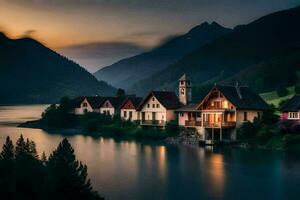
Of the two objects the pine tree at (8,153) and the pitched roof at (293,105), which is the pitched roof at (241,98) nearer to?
the pitched roof at (293,105)

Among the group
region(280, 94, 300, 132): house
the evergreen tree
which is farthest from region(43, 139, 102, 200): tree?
region(280, 94, 300, 132): house

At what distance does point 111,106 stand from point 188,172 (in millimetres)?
52174

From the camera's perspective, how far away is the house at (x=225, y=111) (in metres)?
71.2

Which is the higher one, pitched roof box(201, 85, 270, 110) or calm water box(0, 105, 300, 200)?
pitched roof box(201, 85, 270, 110)

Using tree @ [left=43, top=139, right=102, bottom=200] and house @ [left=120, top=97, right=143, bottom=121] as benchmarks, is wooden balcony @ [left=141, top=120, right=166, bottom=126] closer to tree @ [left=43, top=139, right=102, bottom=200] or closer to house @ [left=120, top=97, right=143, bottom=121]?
house @ [left=120, top=97, right=143, bottom=121]

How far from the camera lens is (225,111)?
233 feet

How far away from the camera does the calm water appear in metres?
39.3

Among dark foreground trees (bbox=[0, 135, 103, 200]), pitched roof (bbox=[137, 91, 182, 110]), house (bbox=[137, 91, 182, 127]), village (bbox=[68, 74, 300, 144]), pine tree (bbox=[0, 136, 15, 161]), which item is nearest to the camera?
dark foreground trees (bbox=[0, 135, 103, 200])

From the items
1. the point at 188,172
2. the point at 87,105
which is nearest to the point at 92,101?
the point at 87,105

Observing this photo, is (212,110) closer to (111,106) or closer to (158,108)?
(158,108)

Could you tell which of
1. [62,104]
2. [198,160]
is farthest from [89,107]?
[198,160]

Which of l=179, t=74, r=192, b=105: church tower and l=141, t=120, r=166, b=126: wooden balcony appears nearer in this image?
l=141, t=120, r=166, b=126: wooden balcony

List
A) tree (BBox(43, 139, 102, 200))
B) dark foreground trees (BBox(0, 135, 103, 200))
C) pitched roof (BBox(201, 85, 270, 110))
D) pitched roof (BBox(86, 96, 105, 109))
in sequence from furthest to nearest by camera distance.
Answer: pitched roof (BBox(86, 96, 105, 109)) < pitched roof (BBox(201, 85, 270, 110)) < dark foreground trees (BBox(0, 135, 103, 200)) < tree (BBox(43, 139, 102, 200))

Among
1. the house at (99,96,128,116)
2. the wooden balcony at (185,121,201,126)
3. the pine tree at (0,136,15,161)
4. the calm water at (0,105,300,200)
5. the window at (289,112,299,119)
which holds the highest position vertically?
the house at (99,96,128,116)
